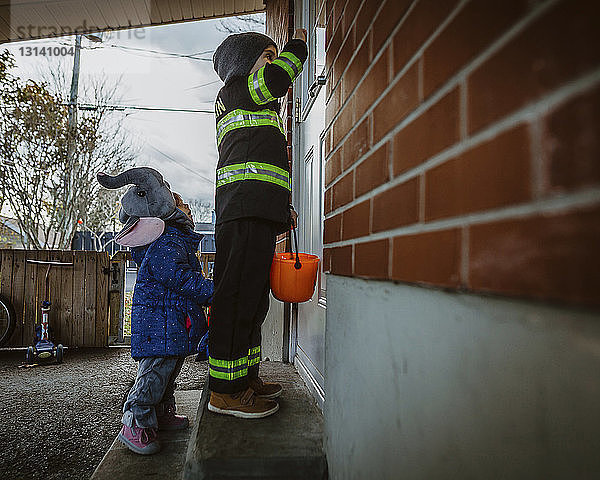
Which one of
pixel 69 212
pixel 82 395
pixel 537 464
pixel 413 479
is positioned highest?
pixel 69 212

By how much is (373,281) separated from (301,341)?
1991 mm

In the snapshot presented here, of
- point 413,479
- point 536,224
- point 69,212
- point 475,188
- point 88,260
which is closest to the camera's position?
point 536,224

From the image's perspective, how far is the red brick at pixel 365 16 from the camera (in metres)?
1.12

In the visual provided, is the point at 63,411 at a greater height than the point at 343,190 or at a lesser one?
lesser

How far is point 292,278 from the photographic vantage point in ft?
6.82

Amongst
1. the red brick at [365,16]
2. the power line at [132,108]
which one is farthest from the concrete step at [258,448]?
the power line at [132,108]

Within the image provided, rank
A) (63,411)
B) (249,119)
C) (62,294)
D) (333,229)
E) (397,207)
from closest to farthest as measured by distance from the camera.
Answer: (397,207)
(333,229)
(249,119)
(63,411)
(62,294)

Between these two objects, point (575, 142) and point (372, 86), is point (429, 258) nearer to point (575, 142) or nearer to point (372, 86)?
point (575, 142)

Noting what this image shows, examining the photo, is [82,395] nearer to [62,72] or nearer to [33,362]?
[33,362]

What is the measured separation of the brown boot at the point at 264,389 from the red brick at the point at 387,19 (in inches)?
63.2

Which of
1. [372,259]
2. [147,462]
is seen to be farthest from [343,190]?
[147,462]

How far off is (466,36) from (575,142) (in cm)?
29

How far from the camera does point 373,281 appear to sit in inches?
41.0

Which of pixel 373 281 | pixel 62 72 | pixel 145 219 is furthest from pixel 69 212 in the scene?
pixel 373 281
